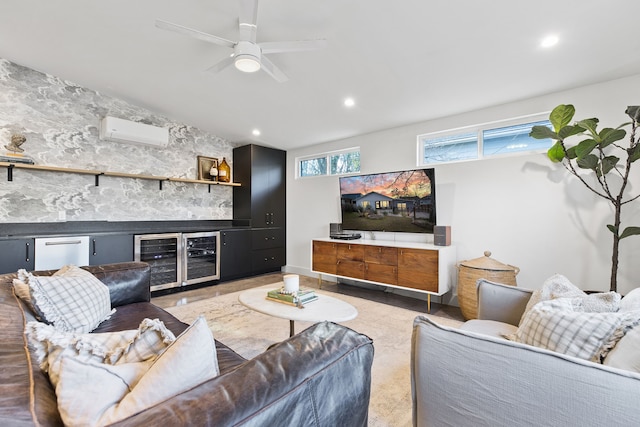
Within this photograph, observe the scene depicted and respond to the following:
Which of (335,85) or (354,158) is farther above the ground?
(335,85)

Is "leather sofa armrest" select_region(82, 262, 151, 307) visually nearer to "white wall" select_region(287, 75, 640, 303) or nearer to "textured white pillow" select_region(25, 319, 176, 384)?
"textured white pillow" select_region(25, 319, 176, 384)

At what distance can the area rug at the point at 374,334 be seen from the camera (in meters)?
1.76

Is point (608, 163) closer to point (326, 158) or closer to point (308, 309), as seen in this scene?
point (308, 309)

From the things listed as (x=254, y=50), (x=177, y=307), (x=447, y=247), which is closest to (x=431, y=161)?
(x=447, y=247)

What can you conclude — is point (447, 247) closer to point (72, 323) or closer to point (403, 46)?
point (403, 46)

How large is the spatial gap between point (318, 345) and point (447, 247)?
120 inches

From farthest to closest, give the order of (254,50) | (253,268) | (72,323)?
(253,268) < (254,50) < (72,323)

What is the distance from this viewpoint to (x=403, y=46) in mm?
2449

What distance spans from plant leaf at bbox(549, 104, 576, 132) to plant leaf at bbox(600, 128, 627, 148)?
29 centimetres

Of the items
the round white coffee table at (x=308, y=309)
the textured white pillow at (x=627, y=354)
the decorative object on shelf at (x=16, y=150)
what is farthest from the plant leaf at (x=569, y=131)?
the decorative object on shelf at (x=16, y=150)

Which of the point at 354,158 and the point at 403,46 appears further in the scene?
the point at 354,158

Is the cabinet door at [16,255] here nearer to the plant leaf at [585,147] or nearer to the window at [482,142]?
the window at [482,142]

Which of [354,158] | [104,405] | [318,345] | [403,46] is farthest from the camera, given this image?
[354,158]

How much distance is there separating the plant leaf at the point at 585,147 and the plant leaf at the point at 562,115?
0.83 ft
